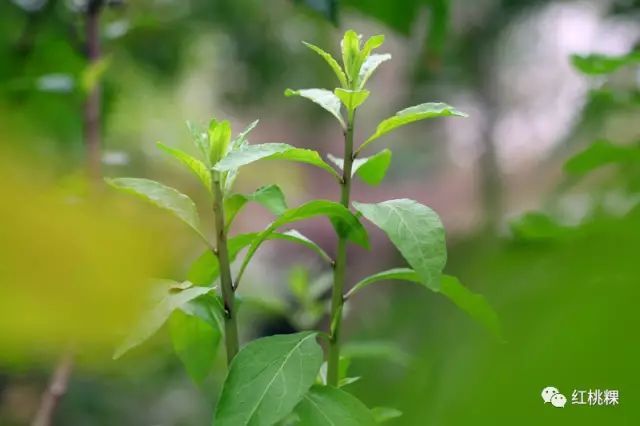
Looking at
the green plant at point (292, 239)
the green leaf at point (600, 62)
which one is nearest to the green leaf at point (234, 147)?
the green plant at point (292, 239)

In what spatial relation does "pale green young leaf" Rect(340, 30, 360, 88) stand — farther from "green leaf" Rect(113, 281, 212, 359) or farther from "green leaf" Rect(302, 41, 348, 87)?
"green leaf" Rect(113, 281, 212, 359)

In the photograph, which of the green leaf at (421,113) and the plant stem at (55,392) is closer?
the green leaf at (421,113)

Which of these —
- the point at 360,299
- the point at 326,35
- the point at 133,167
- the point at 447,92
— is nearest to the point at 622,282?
the point at 133,167

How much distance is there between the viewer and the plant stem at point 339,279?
290mm

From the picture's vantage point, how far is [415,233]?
0.83 ft

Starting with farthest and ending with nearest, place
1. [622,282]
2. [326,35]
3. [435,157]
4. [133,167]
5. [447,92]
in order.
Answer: [435,157], [447,92], [326,35], [133,167], [622,282]

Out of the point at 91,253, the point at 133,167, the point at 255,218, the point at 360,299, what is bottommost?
the point at 360,299

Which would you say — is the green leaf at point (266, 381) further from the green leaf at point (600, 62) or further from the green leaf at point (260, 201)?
the green leaf at point (600, 62)

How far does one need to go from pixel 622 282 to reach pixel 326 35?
1881 millimetres

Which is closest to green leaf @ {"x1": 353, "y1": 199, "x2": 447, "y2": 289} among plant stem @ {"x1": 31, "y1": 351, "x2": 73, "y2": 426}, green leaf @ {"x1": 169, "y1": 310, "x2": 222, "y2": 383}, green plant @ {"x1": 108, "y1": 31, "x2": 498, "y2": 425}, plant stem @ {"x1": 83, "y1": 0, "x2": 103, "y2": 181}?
green plant @ {"x1": 108, "y1": 31, "x2": 498, "y2": 425}

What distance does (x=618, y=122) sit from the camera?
26.9 inches

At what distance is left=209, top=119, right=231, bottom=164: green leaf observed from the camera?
0.32m

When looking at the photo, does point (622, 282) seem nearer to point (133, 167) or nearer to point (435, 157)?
point (133, 167)

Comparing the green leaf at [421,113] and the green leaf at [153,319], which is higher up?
the green leaf at [421,113]
